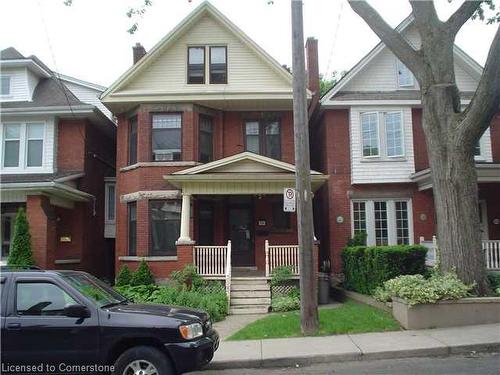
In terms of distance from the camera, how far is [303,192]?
9.95m

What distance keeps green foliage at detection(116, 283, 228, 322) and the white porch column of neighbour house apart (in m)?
1.38

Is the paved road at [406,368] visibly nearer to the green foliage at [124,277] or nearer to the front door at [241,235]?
the green foliage at [124,277]

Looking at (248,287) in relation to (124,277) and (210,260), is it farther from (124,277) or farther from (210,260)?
(124,277)

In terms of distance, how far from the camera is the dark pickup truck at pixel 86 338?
20.2 ft

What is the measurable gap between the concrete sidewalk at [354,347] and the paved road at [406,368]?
0.60 ft

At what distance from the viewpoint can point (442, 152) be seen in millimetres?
11062

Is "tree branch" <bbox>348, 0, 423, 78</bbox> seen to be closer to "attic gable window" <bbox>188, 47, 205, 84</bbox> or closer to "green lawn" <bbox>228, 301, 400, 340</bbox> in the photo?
"green lawn" <bbox>228, 301, 400, 340</bbox>

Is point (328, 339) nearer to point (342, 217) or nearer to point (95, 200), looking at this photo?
point (342, 217)

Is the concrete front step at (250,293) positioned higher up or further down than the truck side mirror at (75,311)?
further down

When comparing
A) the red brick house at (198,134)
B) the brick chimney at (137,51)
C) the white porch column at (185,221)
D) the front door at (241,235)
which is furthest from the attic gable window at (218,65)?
the white porch column at (185,221)

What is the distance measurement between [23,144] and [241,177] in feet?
28.1

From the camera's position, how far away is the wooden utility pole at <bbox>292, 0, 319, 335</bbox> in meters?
9.80

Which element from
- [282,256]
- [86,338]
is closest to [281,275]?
[282,256]

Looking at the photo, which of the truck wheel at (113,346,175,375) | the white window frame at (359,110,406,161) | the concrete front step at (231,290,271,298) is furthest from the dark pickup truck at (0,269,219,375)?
the white window frame at (359,110,406,161)
